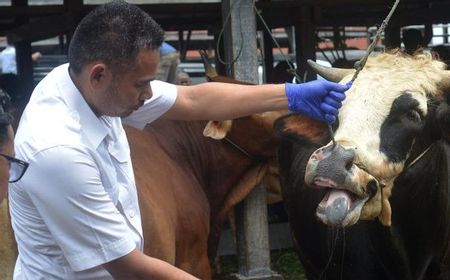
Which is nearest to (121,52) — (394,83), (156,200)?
(394,83)

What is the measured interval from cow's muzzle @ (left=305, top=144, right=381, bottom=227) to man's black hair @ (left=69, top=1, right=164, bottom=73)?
1086mm

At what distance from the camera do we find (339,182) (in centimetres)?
332

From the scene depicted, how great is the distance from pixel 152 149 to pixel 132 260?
243 cm

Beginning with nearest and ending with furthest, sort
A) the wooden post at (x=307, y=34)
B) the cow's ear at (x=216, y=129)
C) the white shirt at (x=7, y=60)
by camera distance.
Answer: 1. the cow's ear at (x=216, y=129)
2. the wooden post at (x=307, y=34)
3. the white shirt at (x=7, y=60)

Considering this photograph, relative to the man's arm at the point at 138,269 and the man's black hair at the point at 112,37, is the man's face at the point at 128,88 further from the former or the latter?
the man's arm at the point at 138,269

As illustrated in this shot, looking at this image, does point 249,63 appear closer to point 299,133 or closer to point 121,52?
point 299,133

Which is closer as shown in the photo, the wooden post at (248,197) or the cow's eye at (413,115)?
the cow's eye at (413,115)

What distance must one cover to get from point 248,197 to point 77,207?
3535 millimetres

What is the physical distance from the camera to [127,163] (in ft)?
8.79

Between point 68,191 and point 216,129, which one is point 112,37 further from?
point 216,129

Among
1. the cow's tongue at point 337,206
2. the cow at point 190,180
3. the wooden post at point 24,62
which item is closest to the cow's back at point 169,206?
the cow at point 190,180

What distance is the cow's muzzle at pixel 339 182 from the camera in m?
3.32

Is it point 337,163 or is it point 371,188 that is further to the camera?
point 371,188

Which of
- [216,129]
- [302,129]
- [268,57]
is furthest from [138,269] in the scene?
[268,57]
